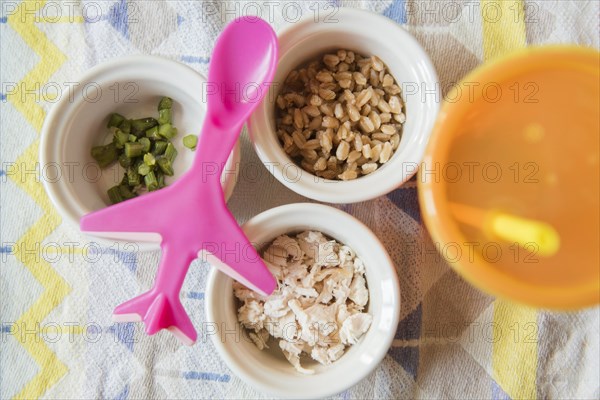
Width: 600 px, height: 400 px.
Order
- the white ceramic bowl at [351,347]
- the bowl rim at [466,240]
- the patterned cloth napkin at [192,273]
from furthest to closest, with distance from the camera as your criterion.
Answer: the patterned cloth napkin at [192,273] → the white ceramic bowl at [351,347] → the bowl rim at [466,240]

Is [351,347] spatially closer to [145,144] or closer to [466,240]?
[466,240]

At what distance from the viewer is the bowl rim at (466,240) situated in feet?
2.03

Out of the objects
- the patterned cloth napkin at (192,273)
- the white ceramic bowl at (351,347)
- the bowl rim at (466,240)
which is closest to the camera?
the bowl rim at (466,240)

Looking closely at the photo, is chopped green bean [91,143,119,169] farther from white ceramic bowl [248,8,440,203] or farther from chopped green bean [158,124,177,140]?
white ceramic bowl [248,8,440,203]

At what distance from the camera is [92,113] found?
0.79 meters

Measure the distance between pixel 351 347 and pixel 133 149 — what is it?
371 mm

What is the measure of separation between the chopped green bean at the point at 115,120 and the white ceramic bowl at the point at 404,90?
7.5 inches

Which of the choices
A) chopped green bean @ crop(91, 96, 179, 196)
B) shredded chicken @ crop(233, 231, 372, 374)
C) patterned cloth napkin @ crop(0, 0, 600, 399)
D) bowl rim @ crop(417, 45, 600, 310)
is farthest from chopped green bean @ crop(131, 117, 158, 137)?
bowl rim @ crop(417, 45, 600, 310)

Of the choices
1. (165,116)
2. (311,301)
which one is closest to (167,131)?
(165,116)

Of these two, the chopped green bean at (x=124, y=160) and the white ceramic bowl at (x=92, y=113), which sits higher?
the white ceramic bowl at (x=92, y=113)

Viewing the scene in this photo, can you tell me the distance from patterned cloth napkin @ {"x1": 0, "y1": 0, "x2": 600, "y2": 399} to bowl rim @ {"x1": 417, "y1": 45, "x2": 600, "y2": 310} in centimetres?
20

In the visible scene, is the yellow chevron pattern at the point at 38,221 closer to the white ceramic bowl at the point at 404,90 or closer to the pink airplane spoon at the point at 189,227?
the pink airplane spoon at the point at 189,227

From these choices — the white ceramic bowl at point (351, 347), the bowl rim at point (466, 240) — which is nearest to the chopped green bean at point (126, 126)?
the white ceramic bowl at point (351, 347)

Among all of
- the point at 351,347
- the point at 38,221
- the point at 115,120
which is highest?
the point at 115,120
